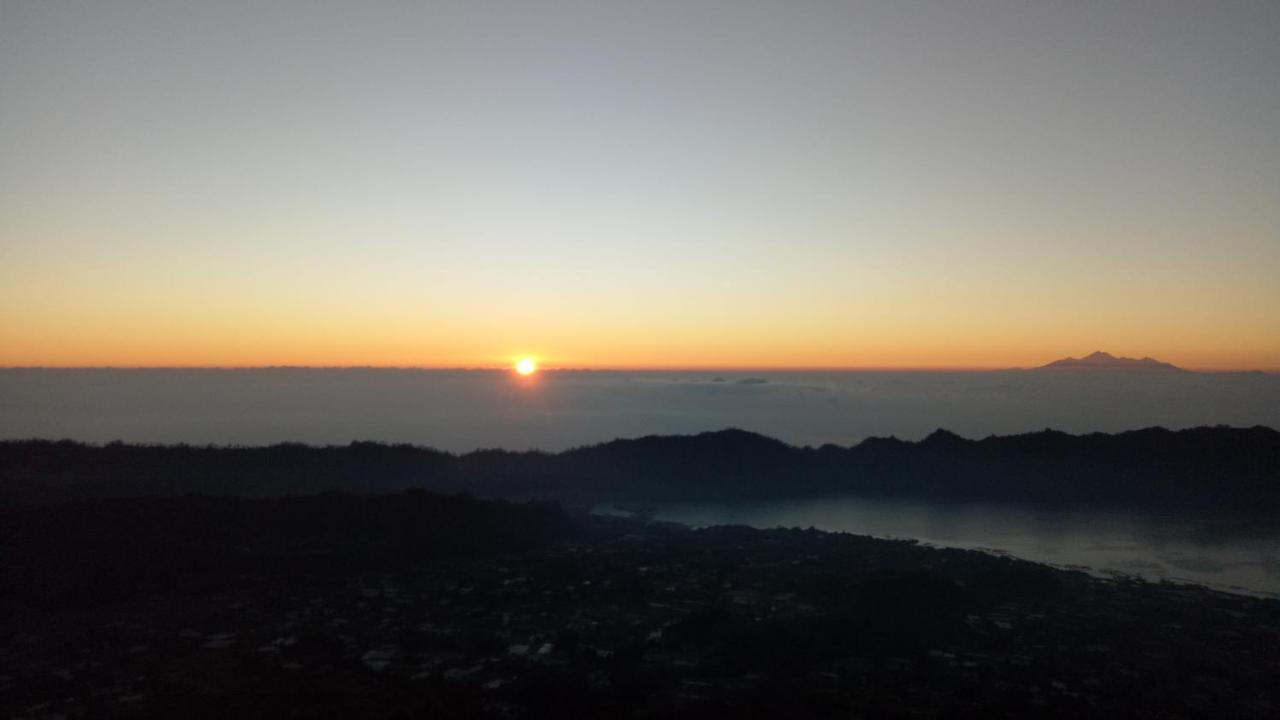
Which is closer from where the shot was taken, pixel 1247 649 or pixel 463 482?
pixel 1247 649

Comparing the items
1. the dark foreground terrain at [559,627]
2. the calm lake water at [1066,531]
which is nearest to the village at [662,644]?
the dark foreground terrain at [559,627]

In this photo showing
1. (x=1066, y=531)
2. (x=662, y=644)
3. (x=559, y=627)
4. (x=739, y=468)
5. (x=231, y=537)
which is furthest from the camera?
(x=739, y=468)

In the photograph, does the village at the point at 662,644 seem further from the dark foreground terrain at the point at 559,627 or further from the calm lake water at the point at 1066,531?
the calm lake water at the point at 1066,531

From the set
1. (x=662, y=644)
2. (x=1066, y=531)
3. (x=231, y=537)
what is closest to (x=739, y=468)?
(x=1066, y=531)

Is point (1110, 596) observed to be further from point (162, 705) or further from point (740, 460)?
point (740, 460)

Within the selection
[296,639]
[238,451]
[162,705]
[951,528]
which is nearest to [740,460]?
[951,528]

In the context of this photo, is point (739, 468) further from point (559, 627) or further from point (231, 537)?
point (559, 627)
